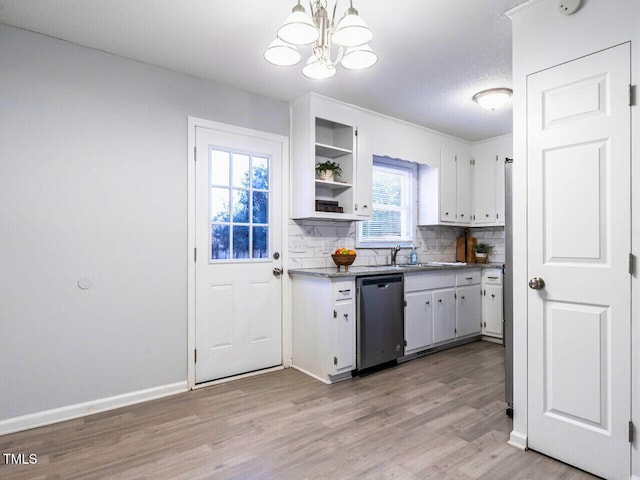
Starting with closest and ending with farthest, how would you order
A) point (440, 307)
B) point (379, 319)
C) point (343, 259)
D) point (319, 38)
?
point (319, 38)
point (379, 319)
point (343, 259)
point (440, 307)

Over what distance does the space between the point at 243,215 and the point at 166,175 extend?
2.33 feet

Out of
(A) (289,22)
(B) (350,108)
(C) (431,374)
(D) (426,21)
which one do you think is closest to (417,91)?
(B) (350,108)

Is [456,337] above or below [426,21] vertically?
below

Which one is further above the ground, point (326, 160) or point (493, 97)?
point (493, 97)

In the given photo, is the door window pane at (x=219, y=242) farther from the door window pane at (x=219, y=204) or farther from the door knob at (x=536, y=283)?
the door knob at (x=536, y=283)

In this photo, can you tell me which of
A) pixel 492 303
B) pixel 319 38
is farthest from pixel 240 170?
pixel 492 303

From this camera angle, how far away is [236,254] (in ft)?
11.1

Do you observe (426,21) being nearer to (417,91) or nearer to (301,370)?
(417,91)

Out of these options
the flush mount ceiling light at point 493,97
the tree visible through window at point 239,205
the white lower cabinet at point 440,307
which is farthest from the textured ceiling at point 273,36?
the white lower cabinet at point 440,307

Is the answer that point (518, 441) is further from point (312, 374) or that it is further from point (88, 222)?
point (88, 222)

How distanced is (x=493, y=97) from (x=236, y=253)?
2.62 meters

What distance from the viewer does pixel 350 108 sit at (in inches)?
148

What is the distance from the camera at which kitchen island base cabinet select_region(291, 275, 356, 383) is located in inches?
125

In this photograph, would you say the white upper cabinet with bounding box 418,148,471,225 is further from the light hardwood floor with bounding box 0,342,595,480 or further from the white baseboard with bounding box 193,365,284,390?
the white baseboard with bounding box 193,365,284,390
